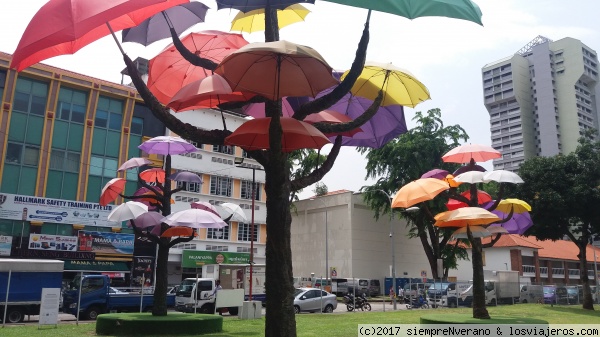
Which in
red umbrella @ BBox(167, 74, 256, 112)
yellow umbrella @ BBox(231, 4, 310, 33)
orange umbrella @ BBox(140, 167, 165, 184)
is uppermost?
yellow umbrella @ BBox(231, 4, 310, 33)

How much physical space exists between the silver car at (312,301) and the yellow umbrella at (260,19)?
19.4 meters

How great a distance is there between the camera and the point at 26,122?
34.7 m

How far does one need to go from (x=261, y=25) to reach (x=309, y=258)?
4515cm

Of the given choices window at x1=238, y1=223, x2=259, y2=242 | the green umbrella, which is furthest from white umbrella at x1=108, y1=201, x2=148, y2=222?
window at x1=238, y1=223, x2=259, y2=242

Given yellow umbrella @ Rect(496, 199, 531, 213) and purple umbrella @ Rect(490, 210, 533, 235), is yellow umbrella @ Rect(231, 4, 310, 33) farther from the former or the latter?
purple umbrella @ Rect(490, 210, 533, 235)

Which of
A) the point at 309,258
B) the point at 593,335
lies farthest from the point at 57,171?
the point at 593,335

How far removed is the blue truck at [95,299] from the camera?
2325 centimetres

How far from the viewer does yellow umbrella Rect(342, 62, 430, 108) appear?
31.4 feet

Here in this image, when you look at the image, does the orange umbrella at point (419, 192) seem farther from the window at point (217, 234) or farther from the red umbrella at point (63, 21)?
the window at point (217, 234)

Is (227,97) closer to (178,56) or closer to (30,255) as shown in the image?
(178,56)

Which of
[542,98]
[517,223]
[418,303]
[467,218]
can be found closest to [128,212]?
[467,218]

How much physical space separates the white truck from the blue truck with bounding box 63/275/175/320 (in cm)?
320

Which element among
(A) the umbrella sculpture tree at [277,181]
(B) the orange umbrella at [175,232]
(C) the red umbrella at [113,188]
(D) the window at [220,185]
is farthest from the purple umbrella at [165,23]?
(D) the window at [220,185]

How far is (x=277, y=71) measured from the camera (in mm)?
7008
